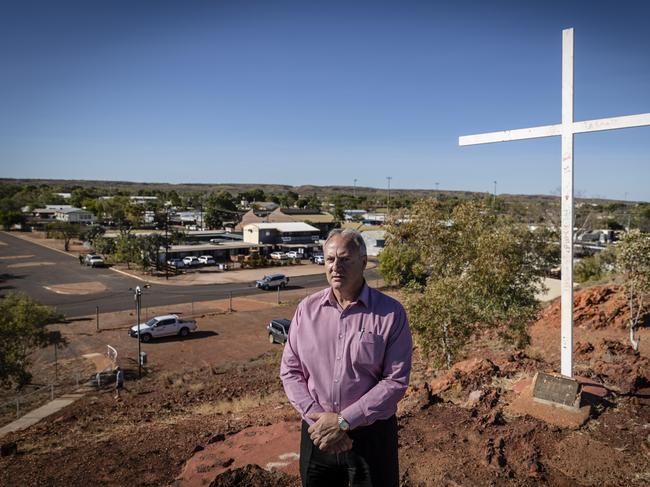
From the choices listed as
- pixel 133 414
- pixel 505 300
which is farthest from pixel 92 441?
pixel 505 300

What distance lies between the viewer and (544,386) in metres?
7.00

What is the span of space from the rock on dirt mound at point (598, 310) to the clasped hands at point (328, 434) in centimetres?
1554

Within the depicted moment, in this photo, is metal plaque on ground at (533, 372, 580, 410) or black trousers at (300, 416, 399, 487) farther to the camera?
metal plaque on ground at (533, 372, 580, 410)

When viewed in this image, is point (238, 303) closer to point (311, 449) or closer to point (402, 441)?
point (402, 441)

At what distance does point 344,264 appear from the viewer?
3072 mm

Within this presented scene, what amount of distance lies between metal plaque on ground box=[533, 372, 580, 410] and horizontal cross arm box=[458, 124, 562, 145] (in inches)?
143

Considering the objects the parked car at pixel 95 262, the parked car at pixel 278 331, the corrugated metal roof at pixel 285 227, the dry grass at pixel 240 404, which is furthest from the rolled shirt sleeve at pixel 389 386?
the corrugated metal roof at pixel 285 227

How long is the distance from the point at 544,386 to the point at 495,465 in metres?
2.11

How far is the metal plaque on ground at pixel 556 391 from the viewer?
22.0 feet

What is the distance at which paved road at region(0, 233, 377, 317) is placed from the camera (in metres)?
32.2

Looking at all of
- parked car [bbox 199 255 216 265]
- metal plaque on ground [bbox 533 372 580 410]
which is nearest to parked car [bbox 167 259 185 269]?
parked car [bbox 199 255 216 265]

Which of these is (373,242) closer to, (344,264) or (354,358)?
(344,264)

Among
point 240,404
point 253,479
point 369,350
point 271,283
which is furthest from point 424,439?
point 271,283

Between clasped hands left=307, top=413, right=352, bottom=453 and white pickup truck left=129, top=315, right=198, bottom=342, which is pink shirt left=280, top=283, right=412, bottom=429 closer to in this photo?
clasped hands left=307, top=413, right=352, bottom=453
